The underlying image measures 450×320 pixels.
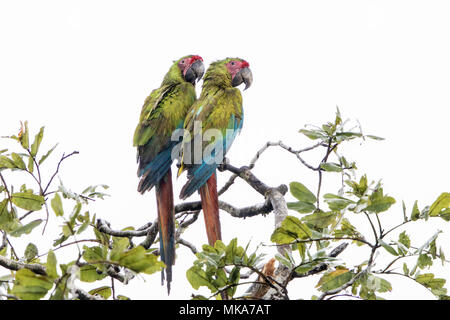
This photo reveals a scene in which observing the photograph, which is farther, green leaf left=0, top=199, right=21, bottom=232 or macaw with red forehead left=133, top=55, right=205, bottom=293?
macaw with red forehead left=133, top=55, right=205, bottom=293

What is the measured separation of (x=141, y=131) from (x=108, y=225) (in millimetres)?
609

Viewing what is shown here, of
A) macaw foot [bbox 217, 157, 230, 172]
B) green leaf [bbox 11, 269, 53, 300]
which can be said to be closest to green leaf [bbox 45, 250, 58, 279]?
green leaf [bbox 11, 269, 53, 300]

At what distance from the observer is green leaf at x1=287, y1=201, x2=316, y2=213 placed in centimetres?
159

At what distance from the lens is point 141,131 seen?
2447mm

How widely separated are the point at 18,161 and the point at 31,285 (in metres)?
0.75

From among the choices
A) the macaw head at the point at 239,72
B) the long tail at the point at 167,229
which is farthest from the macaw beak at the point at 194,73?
the long tail at the point at 167,229

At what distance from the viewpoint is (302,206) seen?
160 centimetres

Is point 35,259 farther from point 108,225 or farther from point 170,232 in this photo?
point 170,232

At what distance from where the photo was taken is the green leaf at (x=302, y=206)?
62.7 inches

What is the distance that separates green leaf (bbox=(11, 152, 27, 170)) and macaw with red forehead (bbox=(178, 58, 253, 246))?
26.0 inches

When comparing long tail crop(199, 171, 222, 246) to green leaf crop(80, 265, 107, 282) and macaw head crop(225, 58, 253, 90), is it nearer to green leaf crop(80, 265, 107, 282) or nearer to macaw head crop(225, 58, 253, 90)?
green leaf crop(80, 265, 107, 282)

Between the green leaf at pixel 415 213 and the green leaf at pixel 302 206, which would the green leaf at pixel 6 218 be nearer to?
the green leaf at pixel 302 206

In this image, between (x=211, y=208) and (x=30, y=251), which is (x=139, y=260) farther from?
(x=211, y=208)
